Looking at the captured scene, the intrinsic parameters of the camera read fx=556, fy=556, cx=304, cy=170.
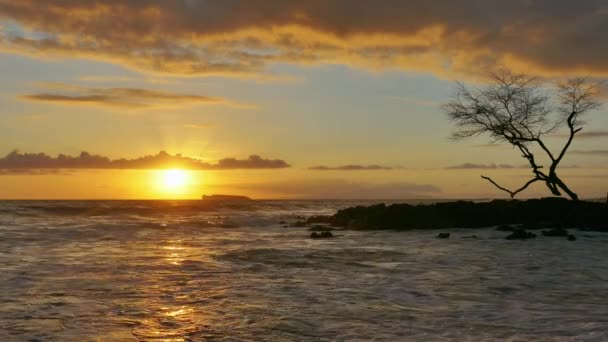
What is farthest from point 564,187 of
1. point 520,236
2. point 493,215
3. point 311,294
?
point 311,294

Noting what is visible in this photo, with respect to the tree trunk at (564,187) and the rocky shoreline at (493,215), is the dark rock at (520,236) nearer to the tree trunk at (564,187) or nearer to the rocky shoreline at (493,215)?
the rocky shoreline at (493,215)

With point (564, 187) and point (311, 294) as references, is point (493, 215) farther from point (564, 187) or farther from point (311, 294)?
point (311, 294)

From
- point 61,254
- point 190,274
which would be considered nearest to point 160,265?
point 190,274

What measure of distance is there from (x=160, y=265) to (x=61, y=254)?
5.25 m

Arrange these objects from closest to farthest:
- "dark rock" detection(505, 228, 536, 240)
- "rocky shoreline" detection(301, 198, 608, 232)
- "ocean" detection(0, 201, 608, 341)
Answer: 1. "ocean" detection(0, 201, 608, 341)
2. "dark rock" detection(505, 228, 536, 240)
3. "rocky shoreline" detection(301, 198, 608, 232)

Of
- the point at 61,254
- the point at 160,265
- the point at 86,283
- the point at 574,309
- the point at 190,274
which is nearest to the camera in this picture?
the point at 574,309

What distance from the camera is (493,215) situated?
31.3 m

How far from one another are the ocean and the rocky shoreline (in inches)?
365

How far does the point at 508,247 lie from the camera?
65.9 ft

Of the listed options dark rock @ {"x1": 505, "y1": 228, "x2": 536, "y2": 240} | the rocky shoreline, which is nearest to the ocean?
dark rock @ {"x1": 505, "y1": 228, "x2": 536, "y2": 240}

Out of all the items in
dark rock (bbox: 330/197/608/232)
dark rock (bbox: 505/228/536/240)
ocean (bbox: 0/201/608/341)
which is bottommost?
ocean (bbox: 0/201/608/341)

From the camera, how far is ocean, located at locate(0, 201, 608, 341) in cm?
826

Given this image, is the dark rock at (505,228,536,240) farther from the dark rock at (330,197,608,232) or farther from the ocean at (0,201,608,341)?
the dark rock at (330,197,608,232)

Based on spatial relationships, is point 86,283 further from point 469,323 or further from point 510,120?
point 510,120
